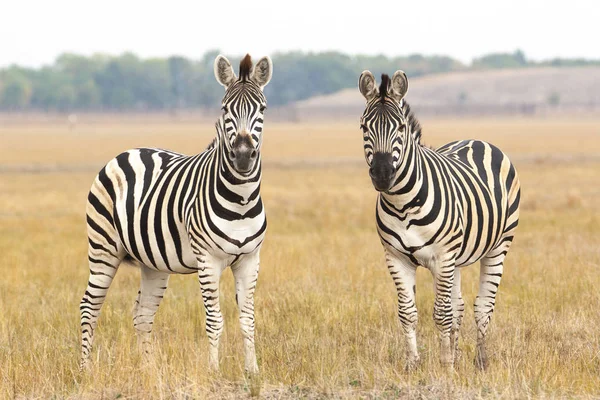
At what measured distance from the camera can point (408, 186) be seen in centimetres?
647

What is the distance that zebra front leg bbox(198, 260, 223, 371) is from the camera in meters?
6.29

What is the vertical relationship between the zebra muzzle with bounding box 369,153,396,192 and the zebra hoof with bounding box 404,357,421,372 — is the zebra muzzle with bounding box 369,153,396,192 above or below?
above

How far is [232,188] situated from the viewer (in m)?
6.21

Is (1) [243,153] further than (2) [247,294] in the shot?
No

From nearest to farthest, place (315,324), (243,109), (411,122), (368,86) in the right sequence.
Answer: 1. (243,109)
2. (368,86)
3. (411,122)
4. (315,324)

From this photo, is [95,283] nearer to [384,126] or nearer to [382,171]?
[382,171]

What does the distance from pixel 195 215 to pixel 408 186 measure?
1677 millimetres

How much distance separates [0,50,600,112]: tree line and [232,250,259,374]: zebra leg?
118 metres

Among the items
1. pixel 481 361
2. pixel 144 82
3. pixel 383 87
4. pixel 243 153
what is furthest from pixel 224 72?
pixel 144 82

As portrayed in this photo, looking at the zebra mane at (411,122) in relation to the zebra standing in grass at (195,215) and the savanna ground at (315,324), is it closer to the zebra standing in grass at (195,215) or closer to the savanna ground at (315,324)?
the zebra standing in grass at (195,215)

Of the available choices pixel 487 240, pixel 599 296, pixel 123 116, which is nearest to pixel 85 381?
pixel 487 240

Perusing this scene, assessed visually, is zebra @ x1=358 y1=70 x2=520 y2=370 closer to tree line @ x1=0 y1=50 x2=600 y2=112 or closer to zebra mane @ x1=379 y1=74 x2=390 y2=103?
zebra mane @ x1=379 y1=74 x2=390 y2=103

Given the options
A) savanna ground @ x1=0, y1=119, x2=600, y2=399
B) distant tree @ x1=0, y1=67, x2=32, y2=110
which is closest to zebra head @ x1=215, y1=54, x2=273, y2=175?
savanna ground @ x1=0, y1=119, x2=600, y2=399

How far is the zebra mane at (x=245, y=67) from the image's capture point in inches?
247
